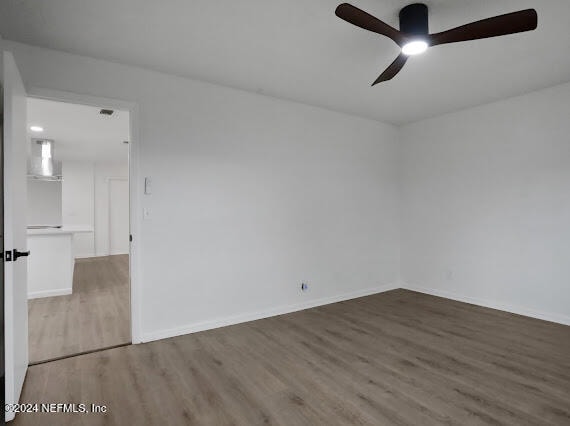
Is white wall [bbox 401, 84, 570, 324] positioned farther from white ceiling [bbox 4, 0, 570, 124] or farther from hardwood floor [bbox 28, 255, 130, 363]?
hardwood floor [bbox 28, 255, 130, 363]

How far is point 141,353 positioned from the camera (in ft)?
9.22

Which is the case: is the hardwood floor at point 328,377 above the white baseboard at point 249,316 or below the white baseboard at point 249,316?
below

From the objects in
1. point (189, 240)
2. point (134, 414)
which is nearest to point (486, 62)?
point (189, 240)

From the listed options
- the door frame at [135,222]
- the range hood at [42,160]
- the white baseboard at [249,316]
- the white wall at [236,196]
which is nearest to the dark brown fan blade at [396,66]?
the white wall at [236,196]

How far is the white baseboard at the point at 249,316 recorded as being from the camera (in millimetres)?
3122

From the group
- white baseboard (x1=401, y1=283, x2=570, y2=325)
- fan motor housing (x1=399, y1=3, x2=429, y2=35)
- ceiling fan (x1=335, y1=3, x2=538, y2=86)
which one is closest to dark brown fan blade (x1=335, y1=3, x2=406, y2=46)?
ceiling fan (x1=335, y1=3, x2=538, y2=86)

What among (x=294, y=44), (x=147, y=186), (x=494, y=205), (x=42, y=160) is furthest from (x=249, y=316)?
(x=42, y=160)

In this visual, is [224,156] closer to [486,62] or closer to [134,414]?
[134,414]

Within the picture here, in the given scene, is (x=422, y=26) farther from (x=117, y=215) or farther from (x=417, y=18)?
(x=117, y=215)

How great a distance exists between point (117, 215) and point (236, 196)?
6804 millimetres

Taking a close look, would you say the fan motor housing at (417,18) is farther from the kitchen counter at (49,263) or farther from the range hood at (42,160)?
the range hood at (42,160)

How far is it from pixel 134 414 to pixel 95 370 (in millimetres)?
784

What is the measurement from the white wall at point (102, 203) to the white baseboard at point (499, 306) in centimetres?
780

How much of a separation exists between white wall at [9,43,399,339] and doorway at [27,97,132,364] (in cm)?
41
